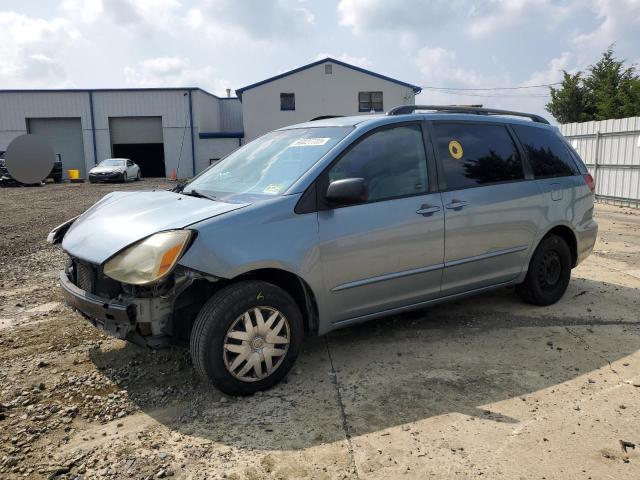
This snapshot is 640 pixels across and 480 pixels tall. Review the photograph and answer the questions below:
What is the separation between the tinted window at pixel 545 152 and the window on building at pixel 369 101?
31.3 meters

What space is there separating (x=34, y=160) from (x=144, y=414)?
3.65 m

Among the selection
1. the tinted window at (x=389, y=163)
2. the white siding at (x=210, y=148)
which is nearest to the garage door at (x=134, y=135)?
the white siding at (x=210, y=148)

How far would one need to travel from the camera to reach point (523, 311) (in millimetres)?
5168

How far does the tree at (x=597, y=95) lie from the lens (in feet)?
99.8

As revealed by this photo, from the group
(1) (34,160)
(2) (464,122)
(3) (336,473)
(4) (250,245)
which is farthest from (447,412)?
(1) (34,160)

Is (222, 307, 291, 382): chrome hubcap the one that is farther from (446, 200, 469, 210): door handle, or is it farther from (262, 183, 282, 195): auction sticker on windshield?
(446, 200, 469, 210): door handle

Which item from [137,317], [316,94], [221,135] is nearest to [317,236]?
[137,317]


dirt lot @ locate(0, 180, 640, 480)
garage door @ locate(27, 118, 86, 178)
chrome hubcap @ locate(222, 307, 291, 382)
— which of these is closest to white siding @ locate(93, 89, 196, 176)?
garage door @ locate(27, 118, 86, 178)

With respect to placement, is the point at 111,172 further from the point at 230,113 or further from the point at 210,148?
the point at 230,113

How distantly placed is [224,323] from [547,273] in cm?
345

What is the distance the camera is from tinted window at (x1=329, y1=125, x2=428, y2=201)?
3883mm

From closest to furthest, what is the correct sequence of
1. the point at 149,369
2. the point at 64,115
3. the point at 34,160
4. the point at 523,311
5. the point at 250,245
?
the point at 250,245 < the point at 149,369 < the point at 523,311 < the point at 34,160 < the point at 64,115

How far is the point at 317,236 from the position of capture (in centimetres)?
357

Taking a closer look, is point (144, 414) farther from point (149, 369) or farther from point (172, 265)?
point (172, 265)
